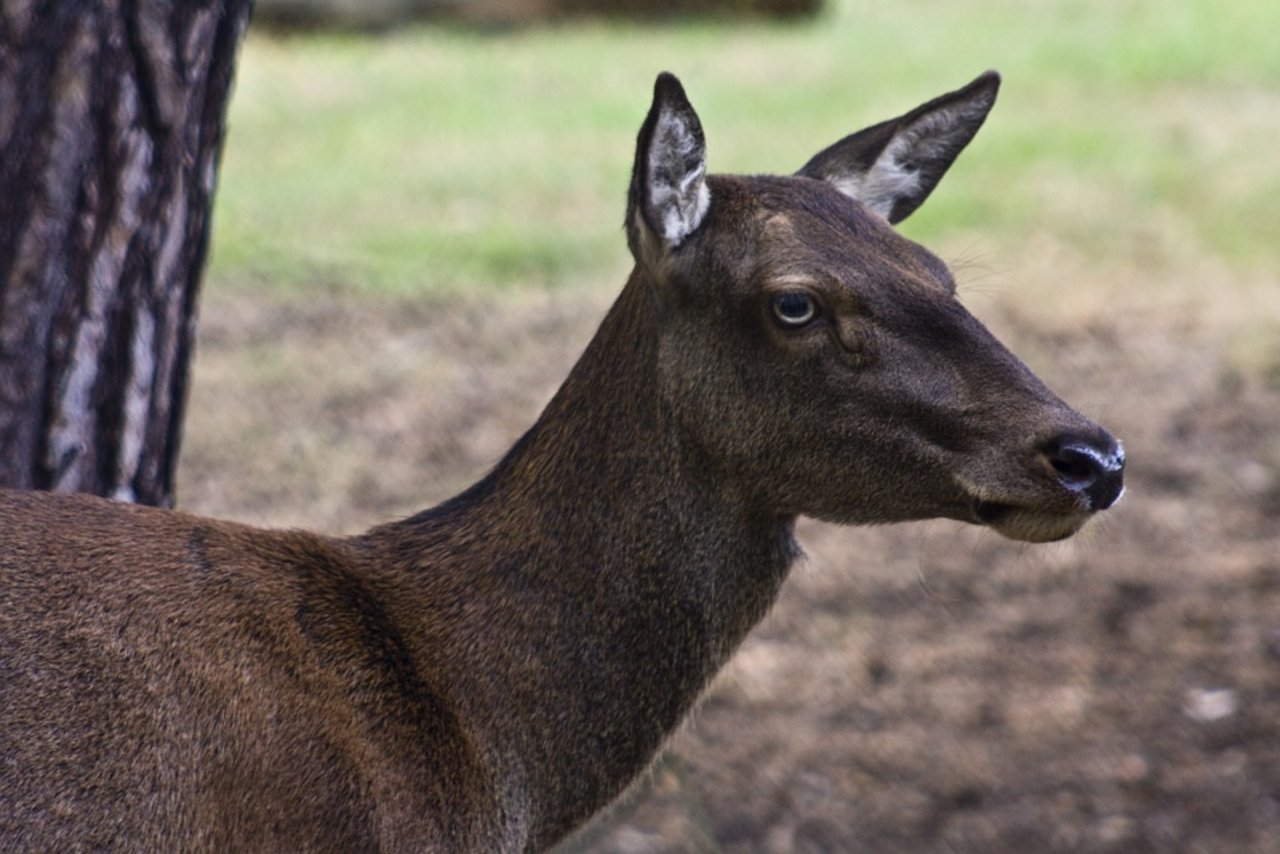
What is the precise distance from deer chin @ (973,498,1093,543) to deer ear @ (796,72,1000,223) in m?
0.83

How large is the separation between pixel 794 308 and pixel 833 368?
13 centimetres

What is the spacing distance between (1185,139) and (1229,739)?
6953 mm

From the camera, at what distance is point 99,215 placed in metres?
4.15

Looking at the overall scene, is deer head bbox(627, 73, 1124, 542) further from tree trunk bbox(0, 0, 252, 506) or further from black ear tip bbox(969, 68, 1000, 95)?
tree trunk bbox(0, 0, 252, 506)

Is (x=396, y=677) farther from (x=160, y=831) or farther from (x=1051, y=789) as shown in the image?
(x=1051, y=789)

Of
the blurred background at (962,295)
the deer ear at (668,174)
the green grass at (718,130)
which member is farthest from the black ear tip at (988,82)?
the green grass at (718,130)

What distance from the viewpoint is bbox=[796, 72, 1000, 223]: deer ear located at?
396 centimetres

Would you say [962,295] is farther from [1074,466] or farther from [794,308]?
[1074,466]

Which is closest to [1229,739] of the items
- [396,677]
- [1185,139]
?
[396,677]

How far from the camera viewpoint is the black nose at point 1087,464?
10.7ft

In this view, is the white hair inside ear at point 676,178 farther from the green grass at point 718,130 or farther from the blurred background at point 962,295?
the green grass at point 718,130

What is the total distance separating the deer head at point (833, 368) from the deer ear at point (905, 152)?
33cm

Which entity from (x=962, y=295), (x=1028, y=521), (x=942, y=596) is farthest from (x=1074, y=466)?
(x=962, y=295)

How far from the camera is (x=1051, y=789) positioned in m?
5.63
